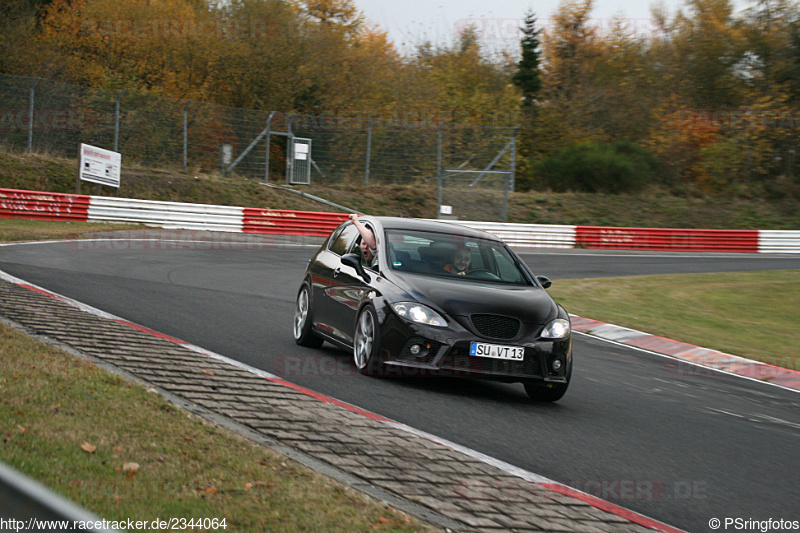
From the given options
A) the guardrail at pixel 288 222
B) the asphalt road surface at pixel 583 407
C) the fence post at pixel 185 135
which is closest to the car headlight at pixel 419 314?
the asphalt road surface at pixel 583 407

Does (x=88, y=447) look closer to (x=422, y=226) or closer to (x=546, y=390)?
(x=546, y=390)

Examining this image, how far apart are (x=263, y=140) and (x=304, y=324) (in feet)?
87.8

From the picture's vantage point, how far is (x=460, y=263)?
8680 millimetres

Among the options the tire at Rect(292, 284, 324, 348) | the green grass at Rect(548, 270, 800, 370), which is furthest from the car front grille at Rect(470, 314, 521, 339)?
the green grass at Rect(548, 270, 800, 370)

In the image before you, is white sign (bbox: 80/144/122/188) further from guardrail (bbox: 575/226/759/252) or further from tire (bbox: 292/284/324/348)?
tire (bbox: 292/284/324/348)

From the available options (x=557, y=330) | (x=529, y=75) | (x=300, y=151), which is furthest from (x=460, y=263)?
(x=529, y=75)

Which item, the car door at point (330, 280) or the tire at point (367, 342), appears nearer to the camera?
the tire at point (367, 342)

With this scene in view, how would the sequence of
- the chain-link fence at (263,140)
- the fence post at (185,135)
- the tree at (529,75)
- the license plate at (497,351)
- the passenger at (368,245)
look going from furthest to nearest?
the tree at (529,75) < the fence post at (185,135) < the chain-link fence at (263,140) < the passenger at (368,245) < the license plate at (497,351)

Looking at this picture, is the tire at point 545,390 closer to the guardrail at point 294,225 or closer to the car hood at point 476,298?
the car hood at point 476,298

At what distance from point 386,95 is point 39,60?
666 inches

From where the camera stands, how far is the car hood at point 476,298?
7617 millimetres

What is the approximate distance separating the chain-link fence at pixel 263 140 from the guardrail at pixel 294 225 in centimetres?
319

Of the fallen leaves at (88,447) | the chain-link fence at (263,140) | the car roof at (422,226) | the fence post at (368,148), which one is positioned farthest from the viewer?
the fence post at (368,148)

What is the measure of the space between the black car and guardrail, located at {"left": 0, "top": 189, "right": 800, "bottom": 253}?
19604 millimetres
